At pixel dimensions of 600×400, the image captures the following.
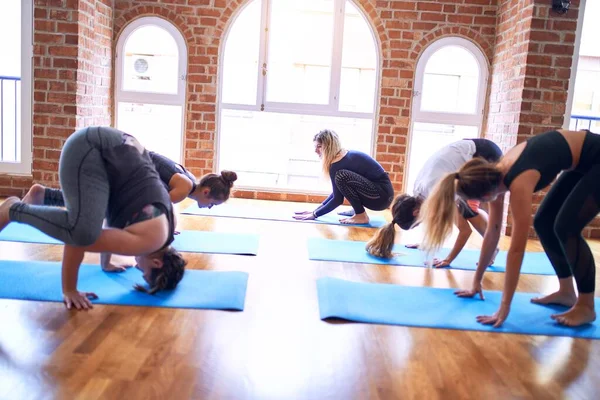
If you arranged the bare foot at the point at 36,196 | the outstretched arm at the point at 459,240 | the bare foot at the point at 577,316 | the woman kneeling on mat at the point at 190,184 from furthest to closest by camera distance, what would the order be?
the outstretched arm at the point at 459,240 < the woman kneeling on mat at the point at 190,184 < the bare foot at the point at 36,196 < the bare foot at the point at 577,316

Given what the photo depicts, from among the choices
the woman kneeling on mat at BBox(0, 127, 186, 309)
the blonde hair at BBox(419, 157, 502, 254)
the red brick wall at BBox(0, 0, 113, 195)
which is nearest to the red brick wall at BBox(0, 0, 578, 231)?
the red brick wall at BBox(0, 0, 113, 195)

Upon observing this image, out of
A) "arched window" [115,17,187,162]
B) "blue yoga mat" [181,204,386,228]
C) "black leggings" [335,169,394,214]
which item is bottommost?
"blue yoga mat" [181,204,386,228]

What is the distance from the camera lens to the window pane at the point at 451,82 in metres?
6.32

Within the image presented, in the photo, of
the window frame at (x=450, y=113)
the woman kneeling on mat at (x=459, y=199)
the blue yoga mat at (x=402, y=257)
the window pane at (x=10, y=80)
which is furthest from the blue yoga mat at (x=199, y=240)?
the window frame at (x=450, y=113)

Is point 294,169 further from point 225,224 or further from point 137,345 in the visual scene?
point 137,345

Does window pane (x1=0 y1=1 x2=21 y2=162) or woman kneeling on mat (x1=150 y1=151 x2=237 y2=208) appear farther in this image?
window pane (x1=0 y1=1 x2=21 y2=162)

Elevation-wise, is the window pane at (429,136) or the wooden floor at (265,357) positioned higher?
the window pane at (429,136)

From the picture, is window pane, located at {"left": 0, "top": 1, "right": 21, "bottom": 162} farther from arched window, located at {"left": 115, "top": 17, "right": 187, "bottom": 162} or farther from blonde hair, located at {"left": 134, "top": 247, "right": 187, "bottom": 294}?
blonde hair, located at {"left": 134, "top": 247, "right": 187, "bottom": 294}

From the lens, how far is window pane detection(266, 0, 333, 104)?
6.29 metres

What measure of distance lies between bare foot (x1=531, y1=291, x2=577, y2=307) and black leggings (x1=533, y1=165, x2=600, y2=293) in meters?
0.17

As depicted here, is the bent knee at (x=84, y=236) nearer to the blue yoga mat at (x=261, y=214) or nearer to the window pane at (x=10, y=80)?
the blue yoga mat at (x=261, y=214)

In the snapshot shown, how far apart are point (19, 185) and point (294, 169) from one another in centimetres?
294

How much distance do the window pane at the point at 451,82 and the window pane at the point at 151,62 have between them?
2.84 meters

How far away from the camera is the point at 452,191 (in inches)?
99.1
